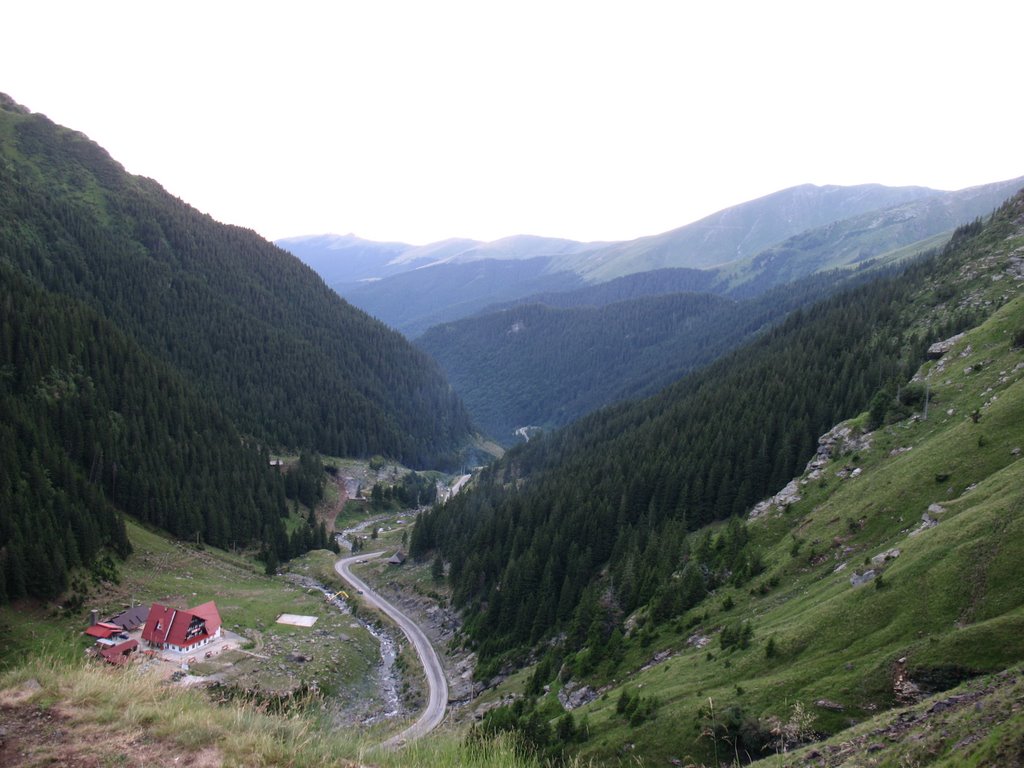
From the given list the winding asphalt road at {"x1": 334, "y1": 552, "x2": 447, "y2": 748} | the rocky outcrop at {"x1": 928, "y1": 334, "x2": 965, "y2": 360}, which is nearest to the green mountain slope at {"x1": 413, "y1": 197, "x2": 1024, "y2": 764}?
the rocky outcrop at {"x1": 928, "y1": 334, "x2": 965, "y2": 360}

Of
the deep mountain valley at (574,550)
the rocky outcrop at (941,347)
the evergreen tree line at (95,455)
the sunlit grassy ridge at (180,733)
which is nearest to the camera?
the sunlit grassy ridge at (180,733)

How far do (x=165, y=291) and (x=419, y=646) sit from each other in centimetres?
14215

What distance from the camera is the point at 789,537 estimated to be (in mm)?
52906

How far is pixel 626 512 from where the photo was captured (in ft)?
265

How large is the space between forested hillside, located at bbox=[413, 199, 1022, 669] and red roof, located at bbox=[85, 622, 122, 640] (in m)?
38.3

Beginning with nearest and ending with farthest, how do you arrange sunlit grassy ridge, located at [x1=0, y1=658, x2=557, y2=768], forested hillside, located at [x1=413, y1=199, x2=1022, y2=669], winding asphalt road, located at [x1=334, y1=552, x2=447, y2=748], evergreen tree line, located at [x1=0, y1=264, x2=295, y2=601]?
sunlit grassy ridge, located at [x1=0, y1=658, x2=557, y2=768] → winding asphalt road, located at [x1=334, y1=552, x2=447, y2=748] → forested hillside, located at [x1=413, y1=199, x2=1022, y2=669] → evergreen tree line, located at [x1=0, y1=264, x2=295, y2=601]

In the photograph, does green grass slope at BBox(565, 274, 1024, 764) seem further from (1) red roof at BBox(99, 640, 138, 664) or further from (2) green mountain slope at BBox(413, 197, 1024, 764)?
(1) red roof at BBox(99, 640, 138, 664)

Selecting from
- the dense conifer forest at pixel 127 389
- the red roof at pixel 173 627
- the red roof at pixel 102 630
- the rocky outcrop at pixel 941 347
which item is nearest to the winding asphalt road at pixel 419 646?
the dense conifer forest at pixel 127 389

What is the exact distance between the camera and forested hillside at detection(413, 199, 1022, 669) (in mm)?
62594

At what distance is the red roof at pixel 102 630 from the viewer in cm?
5616

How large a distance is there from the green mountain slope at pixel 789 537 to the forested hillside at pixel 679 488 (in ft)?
1.14

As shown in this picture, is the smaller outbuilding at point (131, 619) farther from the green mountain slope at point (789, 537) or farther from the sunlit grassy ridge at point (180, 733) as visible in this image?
the sunlit grassy ridge at point (180, 733)

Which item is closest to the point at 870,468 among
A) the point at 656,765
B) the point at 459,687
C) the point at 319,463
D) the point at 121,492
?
the point at 656,765

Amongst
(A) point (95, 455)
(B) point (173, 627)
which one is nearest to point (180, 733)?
(B) point (173, 627)
